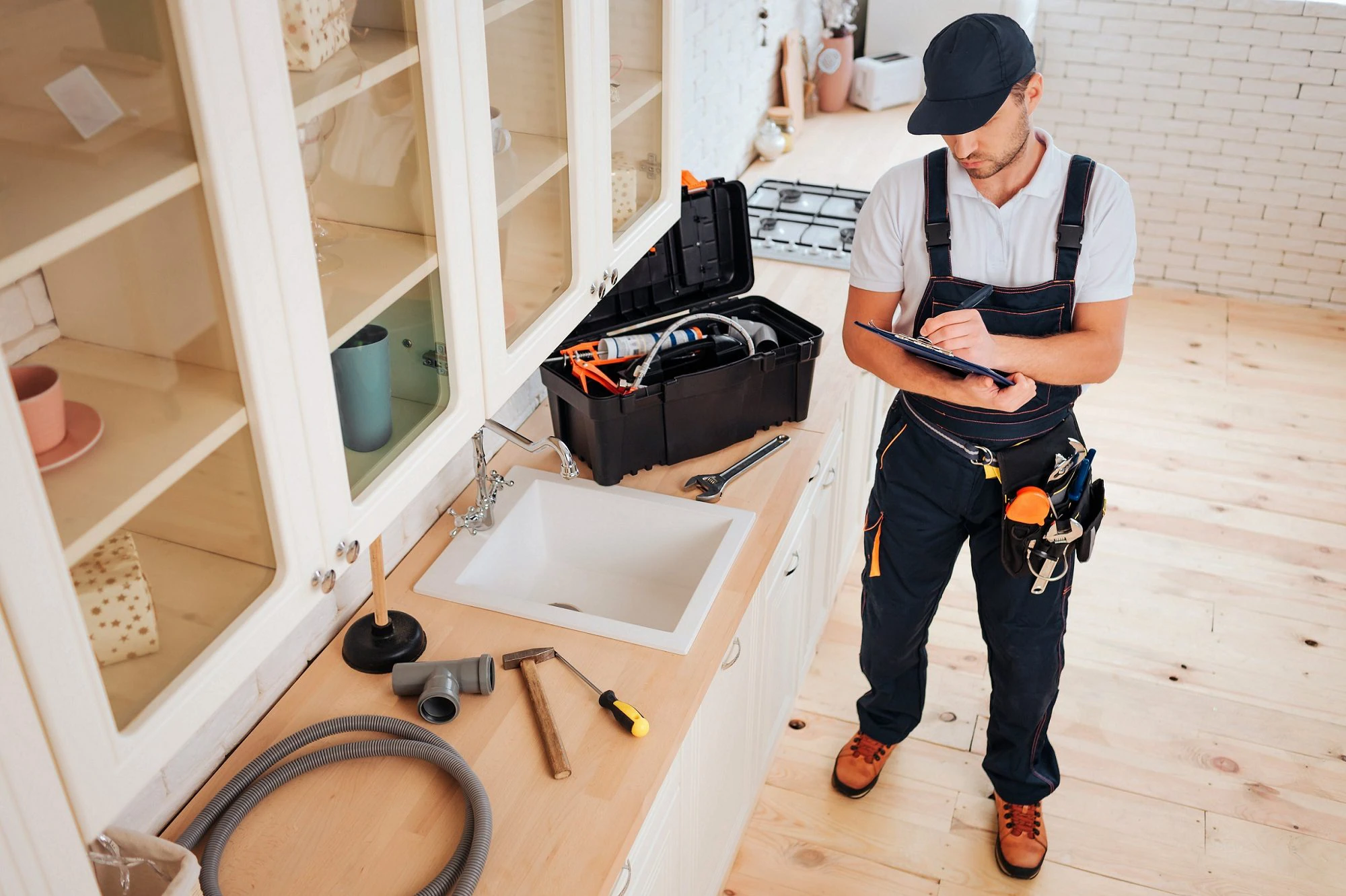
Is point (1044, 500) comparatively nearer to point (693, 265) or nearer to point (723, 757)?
point (723, 757)

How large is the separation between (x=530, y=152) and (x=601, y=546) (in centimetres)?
93

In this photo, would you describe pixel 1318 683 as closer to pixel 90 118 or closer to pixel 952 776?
pixel 952 776

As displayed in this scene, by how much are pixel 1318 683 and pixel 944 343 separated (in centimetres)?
189

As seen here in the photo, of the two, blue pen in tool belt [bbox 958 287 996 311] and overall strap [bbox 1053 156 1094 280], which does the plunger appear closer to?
blue pen in tool belt [bbox 958 287 996 311]

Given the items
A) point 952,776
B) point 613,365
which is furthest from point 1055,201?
point 952,776

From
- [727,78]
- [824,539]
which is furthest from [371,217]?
[727,78]

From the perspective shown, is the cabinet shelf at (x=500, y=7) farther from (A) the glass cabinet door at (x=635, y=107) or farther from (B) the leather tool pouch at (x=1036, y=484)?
(B) the leather tool pouch at (x=1036, y=484)

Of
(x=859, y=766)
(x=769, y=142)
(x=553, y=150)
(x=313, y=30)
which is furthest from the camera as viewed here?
(x=769, y=142)

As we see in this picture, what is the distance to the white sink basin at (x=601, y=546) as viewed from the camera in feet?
7.30

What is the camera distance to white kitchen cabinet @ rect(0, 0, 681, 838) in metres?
0.91

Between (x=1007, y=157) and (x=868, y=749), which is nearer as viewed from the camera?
(x=1007, y=157)

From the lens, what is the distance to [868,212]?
2.17m

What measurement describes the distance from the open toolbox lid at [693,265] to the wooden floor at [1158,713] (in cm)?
108

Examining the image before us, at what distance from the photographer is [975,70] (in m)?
1.90
